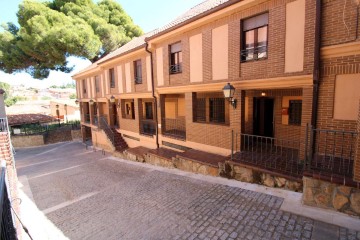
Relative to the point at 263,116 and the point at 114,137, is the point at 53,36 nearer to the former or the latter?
the point at 114,137

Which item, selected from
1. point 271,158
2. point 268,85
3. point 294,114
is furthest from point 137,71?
point 271,158

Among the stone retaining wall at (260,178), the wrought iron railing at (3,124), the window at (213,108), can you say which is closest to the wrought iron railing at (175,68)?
the window at (213,108)

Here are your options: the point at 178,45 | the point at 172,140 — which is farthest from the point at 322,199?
the point at 178,45

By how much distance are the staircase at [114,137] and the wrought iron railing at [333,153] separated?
38.9 feet

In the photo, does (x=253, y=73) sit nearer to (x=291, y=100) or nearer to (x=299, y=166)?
(x=291, y=100)

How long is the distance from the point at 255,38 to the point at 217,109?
399 cm

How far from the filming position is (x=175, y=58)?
973cm

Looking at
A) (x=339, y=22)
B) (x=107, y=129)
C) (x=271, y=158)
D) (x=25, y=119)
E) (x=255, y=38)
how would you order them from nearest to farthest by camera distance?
(x=339, y=22)
(x=271, y=158)
(x=255, y=38)
(x=107, y=129)
(x=25, y=119)

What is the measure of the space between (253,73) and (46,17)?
21020 millimetres

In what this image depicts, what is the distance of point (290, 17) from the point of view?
561 cm

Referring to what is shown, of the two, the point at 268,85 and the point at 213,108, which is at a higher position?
the point at 268,85

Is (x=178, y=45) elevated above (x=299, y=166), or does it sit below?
above

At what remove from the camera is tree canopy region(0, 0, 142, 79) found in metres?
17.0

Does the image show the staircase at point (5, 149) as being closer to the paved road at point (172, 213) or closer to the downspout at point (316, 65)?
the paved road at point (172, 213)
